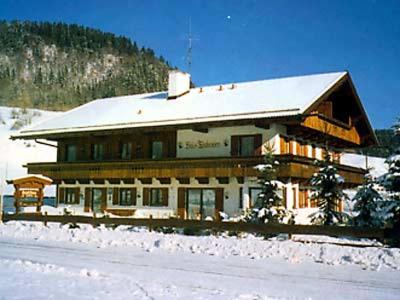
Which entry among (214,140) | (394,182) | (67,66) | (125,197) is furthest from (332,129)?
→ (67,66)

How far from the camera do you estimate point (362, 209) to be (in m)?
24.7

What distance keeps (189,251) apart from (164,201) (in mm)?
15594

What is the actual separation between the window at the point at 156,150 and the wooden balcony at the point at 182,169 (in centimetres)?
188

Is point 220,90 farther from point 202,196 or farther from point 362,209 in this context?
point 362,209

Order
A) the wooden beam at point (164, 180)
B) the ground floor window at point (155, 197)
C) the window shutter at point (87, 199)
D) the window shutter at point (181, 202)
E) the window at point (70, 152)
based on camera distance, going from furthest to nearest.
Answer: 1. the window at point (70, 152)
2. the window shutter at point (87, 199)
3. the ground floor window at point (155, 197)
4. the wooden beam at point (164, 180)
5. the window shutter at point (181, 202)

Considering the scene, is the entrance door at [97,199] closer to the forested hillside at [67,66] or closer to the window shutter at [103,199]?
the window shutter at [103,199]

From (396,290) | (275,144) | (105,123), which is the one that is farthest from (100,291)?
(105,123)

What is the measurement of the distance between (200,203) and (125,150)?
709 centimetres

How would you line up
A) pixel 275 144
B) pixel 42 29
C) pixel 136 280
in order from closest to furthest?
1. pixel 136 280
2. pixel 275 144
3. pixel 42 29

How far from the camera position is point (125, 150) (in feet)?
116

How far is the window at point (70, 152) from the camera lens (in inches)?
1501

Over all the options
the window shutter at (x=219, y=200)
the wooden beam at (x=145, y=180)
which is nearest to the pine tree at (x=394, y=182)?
the window shutter at (x=219, y=200)

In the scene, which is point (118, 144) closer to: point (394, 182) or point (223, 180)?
point (223, 180)

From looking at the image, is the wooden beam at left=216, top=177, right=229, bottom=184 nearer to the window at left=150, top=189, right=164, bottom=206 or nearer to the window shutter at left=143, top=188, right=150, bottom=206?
the window at left=150, top=189, right=164, bottom=206
